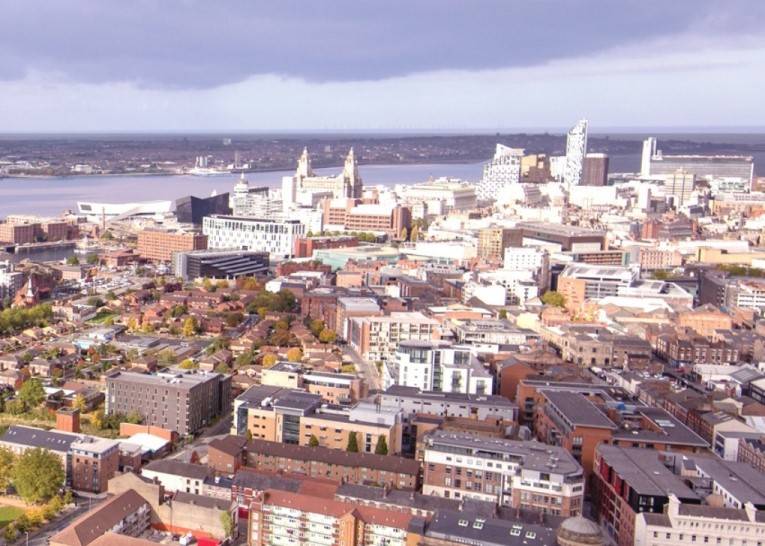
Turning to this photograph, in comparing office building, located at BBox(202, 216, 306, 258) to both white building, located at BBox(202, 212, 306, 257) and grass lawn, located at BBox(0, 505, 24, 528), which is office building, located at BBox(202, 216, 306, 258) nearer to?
white building, located at BBox(202, 212, 306, 257)

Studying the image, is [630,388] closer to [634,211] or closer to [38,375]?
[38,375]

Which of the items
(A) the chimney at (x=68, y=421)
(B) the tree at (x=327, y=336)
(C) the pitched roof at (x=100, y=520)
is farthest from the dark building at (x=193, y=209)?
(C) the pitched roof at (x=100, y=520)

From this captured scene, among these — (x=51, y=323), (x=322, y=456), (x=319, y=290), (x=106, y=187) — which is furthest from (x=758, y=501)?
(x=106, y=187)

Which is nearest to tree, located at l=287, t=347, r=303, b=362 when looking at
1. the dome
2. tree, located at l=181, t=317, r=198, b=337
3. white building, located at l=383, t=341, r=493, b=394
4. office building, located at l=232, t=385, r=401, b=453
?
white building, located at l=383, t=341, r=493, b=394

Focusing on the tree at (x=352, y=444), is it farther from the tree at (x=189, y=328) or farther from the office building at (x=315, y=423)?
the tree at (x=189, y=328)

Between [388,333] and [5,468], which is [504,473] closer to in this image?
[5,468]
